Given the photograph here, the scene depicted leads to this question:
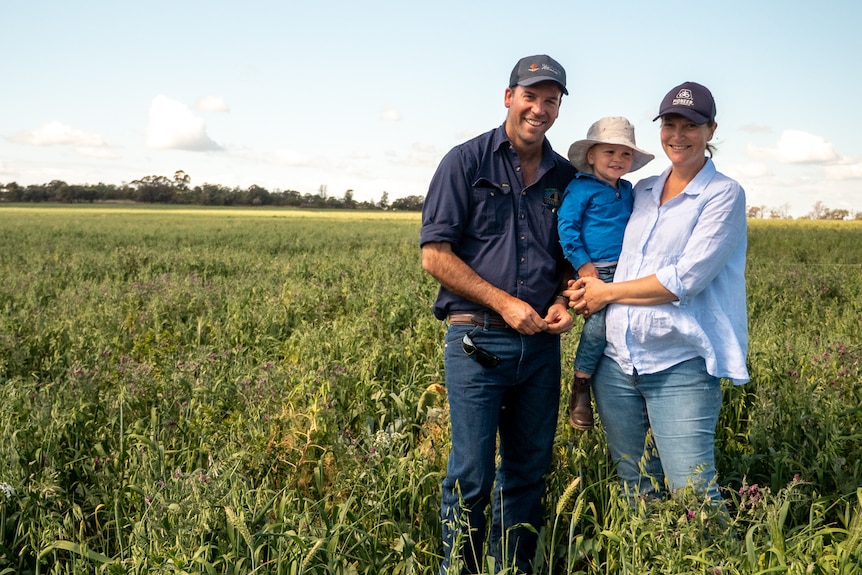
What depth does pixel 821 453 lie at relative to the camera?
12.6ft

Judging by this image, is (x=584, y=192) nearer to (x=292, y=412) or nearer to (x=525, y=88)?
(x=525, y=88)

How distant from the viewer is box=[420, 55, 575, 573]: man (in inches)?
126

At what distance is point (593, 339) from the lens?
3137mm

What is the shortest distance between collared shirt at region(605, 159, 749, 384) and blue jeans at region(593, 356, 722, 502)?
79 millimetres

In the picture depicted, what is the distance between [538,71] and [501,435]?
5.83 feet

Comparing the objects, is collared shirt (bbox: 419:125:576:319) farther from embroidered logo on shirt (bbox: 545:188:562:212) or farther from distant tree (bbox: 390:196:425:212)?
distant tree (bbox: 390:196:425:212)

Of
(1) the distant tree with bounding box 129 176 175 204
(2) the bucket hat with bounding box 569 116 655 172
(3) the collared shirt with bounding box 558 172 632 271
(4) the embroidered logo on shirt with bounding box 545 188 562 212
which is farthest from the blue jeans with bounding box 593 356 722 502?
(1) the distant tree with bounding box 129 176 175 204

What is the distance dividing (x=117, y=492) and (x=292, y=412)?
1.13 m

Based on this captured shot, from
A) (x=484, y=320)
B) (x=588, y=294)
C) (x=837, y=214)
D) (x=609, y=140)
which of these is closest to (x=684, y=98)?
(x=609, y=140)

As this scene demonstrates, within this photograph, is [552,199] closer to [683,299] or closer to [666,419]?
[683,299]

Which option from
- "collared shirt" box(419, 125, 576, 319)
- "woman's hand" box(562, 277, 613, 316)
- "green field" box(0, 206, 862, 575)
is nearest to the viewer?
"green field" box(0, 206, 862, 575)

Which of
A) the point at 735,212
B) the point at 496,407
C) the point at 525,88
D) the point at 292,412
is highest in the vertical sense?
the point at 525,88

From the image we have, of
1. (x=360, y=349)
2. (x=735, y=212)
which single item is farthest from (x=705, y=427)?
(x=360, y=349)

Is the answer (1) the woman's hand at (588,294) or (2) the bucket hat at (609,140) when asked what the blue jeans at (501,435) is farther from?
(2) the bucket hat at (609,140)
